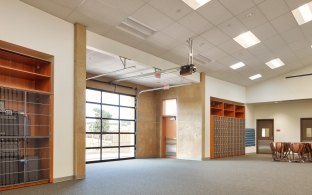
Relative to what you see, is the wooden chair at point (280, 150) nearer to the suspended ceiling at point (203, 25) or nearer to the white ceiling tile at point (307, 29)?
the suspended ceiling at point (203, 25)

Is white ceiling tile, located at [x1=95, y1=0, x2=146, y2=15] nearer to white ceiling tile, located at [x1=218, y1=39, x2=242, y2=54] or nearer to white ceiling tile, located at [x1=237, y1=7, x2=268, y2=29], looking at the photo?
white ceiling tile, located at [x1=237, y1=7, x2=268, y2=29]

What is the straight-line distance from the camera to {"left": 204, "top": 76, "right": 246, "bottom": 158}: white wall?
11242 millimetres

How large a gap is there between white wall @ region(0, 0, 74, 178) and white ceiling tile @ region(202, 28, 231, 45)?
3.77 m

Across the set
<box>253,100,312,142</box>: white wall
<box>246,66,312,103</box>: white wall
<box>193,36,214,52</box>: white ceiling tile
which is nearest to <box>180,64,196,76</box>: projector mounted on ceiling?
<box>193,36,214,52</box>: white ceiling tile

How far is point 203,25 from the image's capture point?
22.9ft

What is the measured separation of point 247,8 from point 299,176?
4.64 m

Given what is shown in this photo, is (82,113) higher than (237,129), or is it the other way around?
(82,113)

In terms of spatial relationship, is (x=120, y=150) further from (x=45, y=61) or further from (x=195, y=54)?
(x=45, y=61)

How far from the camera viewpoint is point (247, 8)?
643 centimetres

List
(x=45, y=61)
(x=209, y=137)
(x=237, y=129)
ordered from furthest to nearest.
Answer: (x=237, y=129)
(x=209, y=137)
(x=45, y=61)

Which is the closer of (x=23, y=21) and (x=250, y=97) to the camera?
(x=23, y=21)

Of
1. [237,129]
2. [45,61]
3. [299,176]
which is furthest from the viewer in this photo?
[237,129]

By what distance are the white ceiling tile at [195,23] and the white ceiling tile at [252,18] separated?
2.82 feet

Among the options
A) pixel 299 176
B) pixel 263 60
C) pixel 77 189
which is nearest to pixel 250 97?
pixel 263 60
